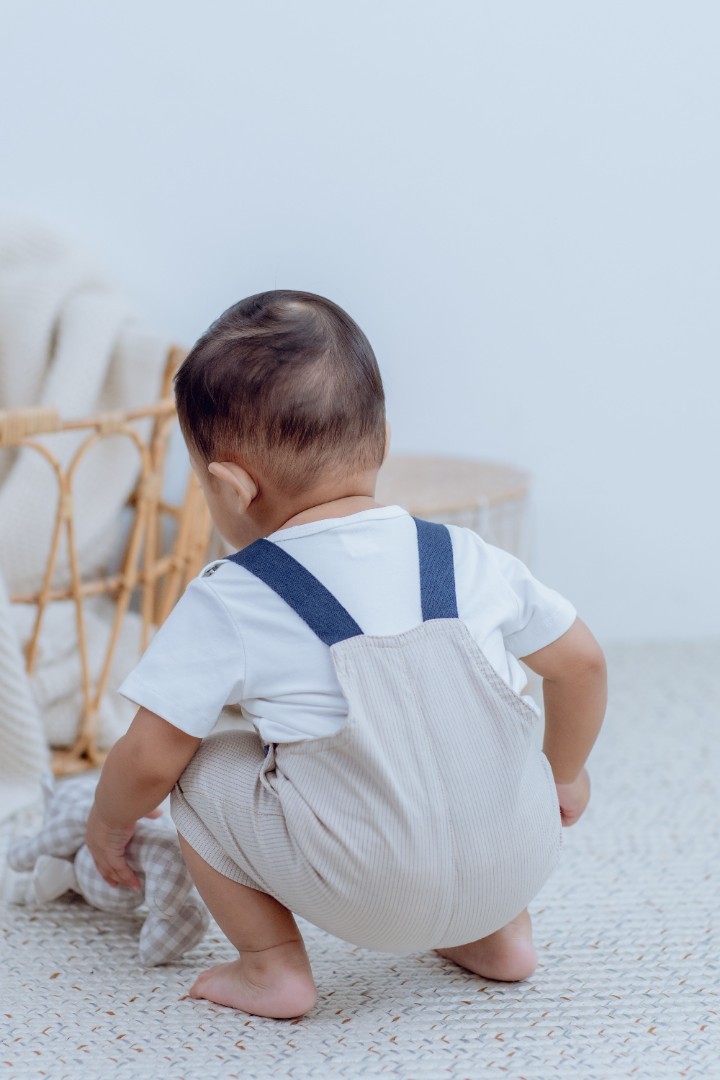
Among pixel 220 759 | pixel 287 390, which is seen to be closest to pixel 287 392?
pixel 287 390

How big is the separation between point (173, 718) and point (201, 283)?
90cm

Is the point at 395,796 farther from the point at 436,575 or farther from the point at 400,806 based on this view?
the point at 436,575

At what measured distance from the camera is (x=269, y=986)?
2.31 ft

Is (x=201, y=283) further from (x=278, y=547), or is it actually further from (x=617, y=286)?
(x=278, y=547)

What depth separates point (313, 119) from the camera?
1.46m

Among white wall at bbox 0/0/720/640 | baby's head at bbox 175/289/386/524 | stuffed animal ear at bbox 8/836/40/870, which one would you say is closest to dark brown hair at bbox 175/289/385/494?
baby's head at bbox 175/289/386/524

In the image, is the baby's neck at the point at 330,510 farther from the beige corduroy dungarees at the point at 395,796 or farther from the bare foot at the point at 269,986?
the bare foot at the point at 269,986

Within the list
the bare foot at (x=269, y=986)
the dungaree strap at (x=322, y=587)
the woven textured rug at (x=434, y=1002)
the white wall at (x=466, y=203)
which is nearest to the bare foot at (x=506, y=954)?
the woven textured rug at (x=434, y=1002)

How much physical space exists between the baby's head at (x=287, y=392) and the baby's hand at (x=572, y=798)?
26 centimetres

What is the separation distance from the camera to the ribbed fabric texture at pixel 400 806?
0.65m

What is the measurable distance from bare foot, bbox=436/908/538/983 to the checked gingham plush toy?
0.18 m

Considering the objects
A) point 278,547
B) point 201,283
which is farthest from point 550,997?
point 201,283

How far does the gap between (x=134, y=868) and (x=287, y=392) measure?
347 millimetres

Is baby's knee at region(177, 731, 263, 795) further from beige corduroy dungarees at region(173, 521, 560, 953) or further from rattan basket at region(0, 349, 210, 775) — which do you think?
rattan basket at region(0, 349, 210, 775)
